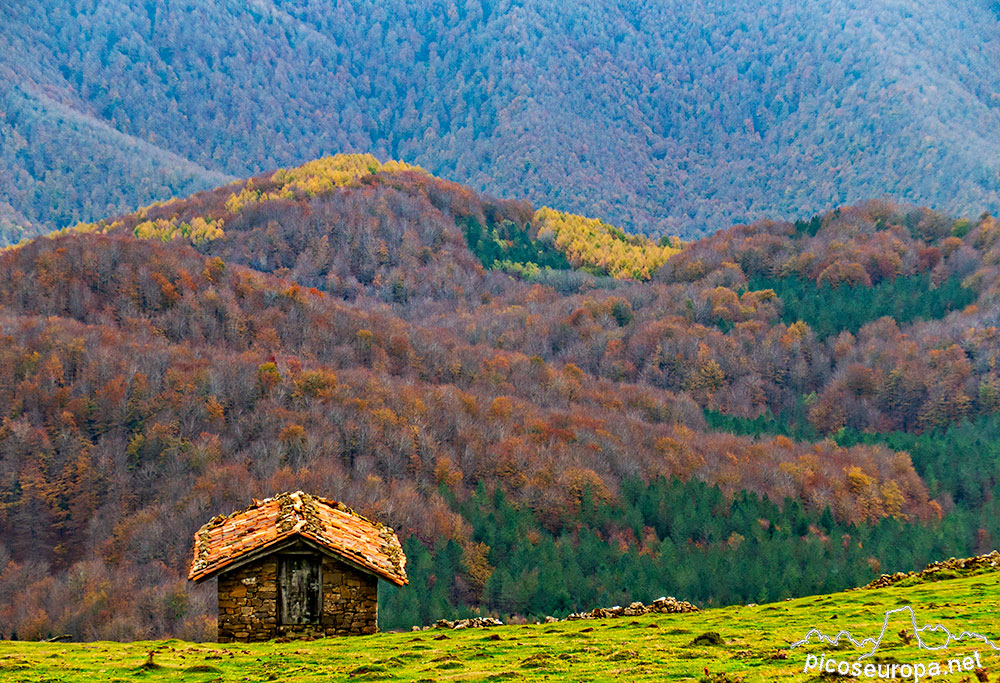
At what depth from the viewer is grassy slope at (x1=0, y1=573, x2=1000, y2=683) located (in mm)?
24781

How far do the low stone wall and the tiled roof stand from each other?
0.61 metres

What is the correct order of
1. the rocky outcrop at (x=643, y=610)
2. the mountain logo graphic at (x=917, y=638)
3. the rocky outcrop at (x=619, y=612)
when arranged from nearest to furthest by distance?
the mountain logo graphic at (x=917, y=638) → the rocky outcrop at (x=619, y=612) → the rocky outcrop at (x=643, y=610)

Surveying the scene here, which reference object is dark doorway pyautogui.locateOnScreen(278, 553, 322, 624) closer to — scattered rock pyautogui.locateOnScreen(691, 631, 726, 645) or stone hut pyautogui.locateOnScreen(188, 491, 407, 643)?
stone hut pyautogui.locateOnScreen(188, 491, 407, 643)

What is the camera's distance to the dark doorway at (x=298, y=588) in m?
33.0

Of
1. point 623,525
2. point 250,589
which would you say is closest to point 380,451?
point 623,525

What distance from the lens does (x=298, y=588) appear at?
33.2 m

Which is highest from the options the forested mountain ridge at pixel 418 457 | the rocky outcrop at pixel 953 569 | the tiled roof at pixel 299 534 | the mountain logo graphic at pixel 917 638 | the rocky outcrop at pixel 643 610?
the forested mountain ridge at pixel 418 457

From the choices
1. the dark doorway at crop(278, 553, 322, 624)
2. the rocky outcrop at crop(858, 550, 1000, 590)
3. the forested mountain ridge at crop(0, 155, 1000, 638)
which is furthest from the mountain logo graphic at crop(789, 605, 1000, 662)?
the forested mountain ridge at crop(0, 155, 1000, 638)

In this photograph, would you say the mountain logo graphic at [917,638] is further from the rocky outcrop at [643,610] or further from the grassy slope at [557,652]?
the rocky outcrop at [643,610]

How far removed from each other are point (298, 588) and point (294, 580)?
28 cm

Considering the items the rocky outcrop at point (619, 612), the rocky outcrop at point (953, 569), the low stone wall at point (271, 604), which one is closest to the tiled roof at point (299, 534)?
the low stone wall at point (271, 604)

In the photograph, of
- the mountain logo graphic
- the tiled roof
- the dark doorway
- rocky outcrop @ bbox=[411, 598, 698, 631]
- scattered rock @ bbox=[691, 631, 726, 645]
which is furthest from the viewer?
rocky outcrop @ bbox=[411, 598, 698, 631]

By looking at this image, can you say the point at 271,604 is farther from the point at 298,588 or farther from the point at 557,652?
the point at 557,652

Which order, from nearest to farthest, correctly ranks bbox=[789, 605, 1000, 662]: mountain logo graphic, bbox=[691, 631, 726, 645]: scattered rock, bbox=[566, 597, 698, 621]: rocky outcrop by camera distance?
1. bbox=[789, 605, 1000, 662]: mountain logo graphic
2. bbox=[691, 631, 726, 645]: scattered rock
3. bbox=[566, 597, 698, 621]: rocky outcrop
